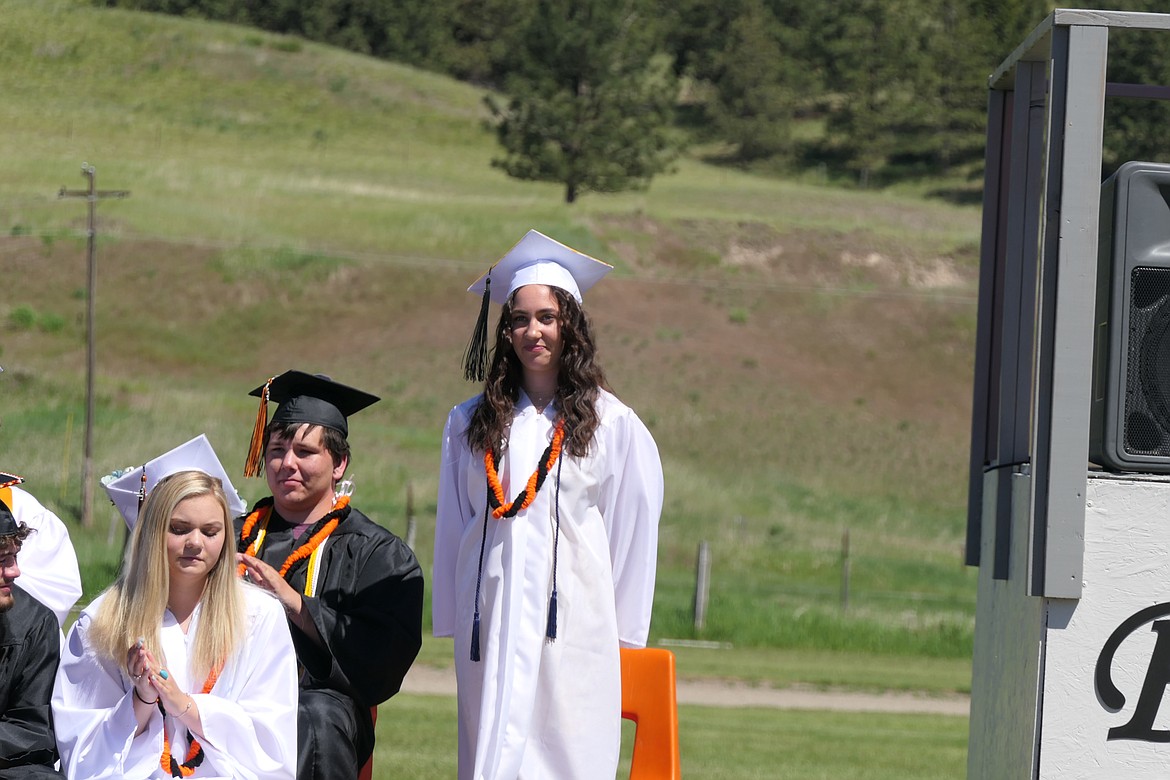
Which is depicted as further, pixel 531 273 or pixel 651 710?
pixel 651 710

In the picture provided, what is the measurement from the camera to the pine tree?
61.5m

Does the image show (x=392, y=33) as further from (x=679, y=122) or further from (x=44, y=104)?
(x=44, y=104)

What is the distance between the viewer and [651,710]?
213 inches

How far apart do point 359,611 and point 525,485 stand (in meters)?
0.75

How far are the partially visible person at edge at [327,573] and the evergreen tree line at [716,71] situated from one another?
5592 cm

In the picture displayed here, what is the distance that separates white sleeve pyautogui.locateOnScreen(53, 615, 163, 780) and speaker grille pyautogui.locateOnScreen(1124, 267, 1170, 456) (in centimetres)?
303

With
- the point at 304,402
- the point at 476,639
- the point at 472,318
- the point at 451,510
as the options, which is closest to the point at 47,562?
the point at 304,402

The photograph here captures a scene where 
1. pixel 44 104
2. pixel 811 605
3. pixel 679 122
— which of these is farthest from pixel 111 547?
pixel 679 122

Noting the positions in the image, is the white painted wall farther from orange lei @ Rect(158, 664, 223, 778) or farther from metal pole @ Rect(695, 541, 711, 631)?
metal pole @ Rect(695, 541, 711, 631)

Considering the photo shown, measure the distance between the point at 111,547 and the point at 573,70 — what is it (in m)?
46.6

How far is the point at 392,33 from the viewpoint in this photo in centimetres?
8981

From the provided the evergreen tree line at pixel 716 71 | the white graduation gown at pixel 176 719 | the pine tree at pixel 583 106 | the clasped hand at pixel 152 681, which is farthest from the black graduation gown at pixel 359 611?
the evergreen tree line at pixel 716 71

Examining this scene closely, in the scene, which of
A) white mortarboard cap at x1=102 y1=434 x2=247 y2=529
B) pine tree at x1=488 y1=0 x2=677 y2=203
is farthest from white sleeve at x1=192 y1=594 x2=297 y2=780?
pine tree at x1=488 y1=0 x2=677 y2=203

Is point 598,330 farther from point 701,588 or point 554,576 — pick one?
point 554,576
